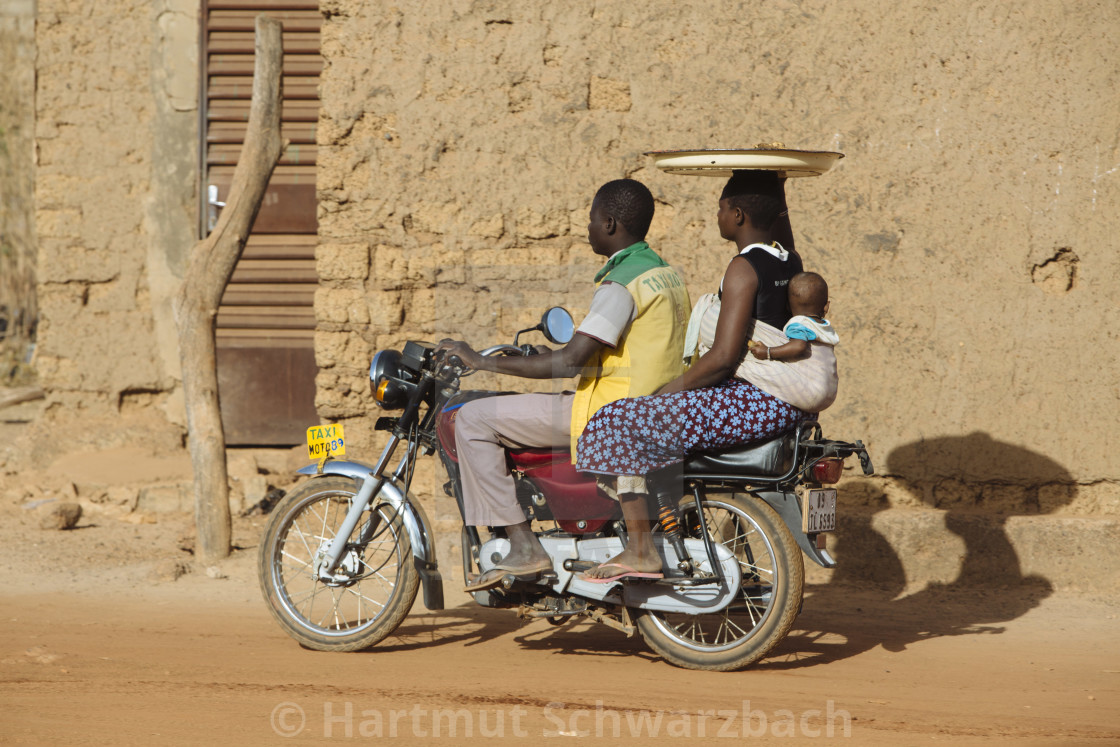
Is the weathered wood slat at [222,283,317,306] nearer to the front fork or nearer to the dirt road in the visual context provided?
the dirt road

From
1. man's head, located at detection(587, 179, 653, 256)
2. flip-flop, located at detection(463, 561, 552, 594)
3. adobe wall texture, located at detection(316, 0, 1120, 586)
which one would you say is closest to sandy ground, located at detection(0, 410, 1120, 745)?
flip-flop, located at detection(463, 561, 552, 594)

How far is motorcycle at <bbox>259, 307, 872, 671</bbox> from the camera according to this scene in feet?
12.6

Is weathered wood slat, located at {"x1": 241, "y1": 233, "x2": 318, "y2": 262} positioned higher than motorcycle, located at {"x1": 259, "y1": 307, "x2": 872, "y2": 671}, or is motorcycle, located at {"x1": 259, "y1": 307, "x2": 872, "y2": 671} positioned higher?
weathered wood slat, located at {"x1": 241, "y1": 233, "x2": 318, "y2": 262}

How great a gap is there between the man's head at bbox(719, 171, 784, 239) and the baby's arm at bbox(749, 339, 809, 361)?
48cm

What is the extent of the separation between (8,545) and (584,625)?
11.1 ft

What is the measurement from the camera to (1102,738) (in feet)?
10.8

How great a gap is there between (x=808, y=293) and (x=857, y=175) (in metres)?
1.73

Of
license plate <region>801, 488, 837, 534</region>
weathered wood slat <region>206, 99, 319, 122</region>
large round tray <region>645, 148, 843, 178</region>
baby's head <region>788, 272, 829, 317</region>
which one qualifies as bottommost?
license plate <region>801, 488, 837, 534</region>

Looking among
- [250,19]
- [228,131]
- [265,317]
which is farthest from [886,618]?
[250,19]

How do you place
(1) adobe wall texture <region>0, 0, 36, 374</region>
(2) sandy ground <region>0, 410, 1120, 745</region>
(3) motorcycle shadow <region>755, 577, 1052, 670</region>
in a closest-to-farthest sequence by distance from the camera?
(2) sandy ground <region>0, 410, 1120, 745</region>
(3) motorcycle shadow <region>755, 577, 1052, 670</region>
(1) adobe wall texture <region>0, 0, 36, 374</region>

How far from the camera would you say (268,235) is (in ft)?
26.1

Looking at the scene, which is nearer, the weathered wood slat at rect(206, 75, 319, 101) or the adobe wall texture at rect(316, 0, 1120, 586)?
the adobe wall texture at rect(316, 0, 1120, 586)

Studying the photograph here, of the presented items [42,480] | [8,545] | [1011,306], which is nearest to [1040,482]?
[1011,306]

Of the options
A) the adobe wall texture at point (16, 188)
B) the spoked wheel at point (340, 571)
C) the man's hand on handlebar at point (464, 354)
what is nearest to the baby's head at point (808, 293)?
the man's hand on handlebar at point (464, 354)
